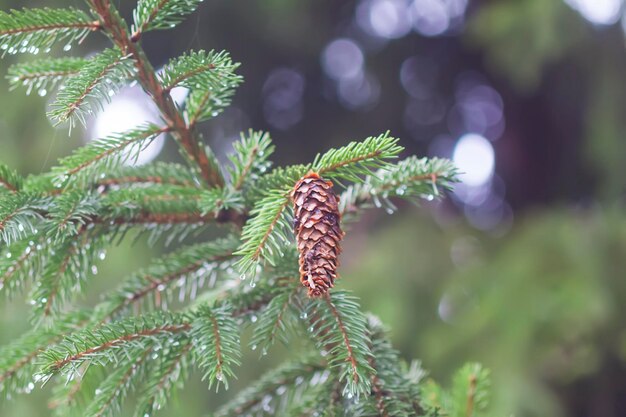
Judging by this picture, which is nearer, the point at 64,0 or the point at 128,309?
the point at 128,309

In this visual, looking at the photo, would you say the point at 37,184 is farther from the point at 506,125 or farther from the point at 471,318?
the point at 506,125

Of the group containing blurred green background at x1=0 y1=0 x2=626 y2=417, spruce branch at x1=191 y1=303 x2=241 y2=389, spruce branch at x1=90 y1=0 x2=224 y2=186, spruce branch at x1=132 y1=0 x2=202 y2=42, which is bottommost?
spruce branch at x1=191 y1=303 x2=241 y2=389

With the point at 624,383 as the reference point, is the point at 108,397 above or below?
below

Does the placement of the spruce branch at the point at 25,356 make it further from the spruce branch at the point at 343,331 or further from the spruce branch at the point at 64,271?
the spruce branch at the point at 343,331

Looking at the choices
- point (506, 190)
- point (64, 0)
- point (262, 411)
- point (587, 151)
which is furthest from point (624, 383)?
point (64, 0)

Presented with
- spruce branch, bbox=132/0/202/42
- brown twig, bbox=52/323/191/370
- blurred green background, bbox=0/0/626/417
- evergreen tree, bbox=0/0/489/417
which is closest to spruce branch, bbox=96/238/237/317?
evergreen tree, bbox=0/0/489/417

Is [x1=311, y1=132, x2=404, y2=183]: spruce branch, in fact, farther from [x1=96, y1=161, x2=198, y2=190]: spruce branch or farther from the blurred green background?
the blurred green background

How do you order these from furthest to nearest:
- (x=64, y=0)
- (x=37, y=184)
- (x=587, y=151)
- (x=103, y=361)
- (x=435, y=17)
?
(x=435, y=17) < (x=64, y=0) < (x=587, y=151) < (x=37, y=184) < (x=103, y=361)
